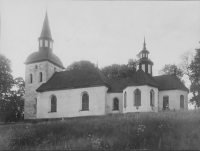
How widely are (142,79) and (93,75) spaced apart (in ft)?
24.2

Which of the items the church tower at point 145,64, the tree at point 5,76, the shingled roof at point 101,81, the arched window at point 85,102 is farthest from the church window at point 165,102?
the tree at point 5,76

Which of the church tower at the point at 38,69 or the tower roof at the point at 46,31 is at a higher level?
the tower roof at the point at 46,31

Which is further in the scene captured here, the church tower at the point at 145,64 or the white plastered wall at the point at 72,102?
the church tower at the point at 145,64

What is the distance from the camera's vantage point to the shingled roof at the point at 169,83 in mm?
33719

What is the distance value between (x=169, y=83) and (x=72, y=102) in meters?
13.0

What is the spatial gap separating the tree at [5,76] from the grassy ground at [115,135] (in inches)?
1031

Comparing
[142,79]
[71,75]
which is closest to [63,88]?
[71,75]

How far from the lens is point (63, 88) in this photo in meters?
35.8

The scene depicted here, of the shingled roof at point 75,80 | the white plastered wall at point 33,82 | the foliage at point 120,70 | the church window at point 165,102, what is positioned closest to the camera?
the church window at point 165,102

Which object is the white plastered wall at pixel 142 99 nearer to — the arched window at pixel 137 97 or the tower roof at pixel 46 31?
the arched window at pixel 137 97

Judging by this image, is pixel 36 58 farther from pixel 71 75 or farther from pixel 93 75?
pixel 93 75

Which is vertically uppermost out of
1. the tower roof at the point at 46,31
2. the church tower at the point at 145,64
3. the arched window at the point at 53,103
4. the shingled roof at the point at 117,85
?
the tower roof at the point at 46,31

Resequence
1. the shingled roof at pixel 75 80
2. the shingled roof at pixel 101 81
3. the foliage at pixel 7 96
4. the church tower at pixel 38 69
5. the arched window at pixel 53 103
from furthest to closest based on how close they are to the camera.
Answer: the foliage at pixel 7 96, the church tower at pixel 38 69, the arched window at pixel 53 103, the shingled roof at pixel 75 80, the shingled roof at pixel 101 81

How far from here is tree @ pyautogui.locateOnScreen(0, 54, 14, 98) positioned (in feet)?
136
